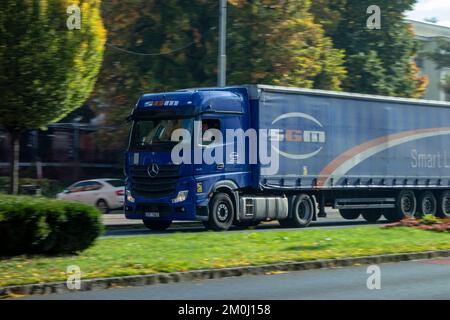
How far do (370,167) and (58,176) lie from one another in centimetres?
2029

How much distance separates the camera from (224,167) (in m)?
24.4

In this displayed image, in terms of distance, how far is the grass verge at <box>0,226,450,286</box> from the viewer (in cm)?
1364

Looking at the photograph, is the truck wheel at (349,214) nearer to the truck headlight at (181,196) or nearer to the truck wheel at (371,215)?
the truck wheel at (371,215)

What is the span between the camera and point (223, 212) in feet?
80.0

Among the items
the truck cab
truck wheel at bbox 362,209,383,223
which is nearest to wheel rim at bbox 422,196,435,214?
truck wheel at bbox 362,209,383,223

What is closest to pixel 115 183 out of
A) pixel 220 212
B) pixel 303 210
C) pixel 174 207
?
pixel 303 210

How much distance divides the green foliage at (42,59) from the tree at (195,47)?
43.4 feet

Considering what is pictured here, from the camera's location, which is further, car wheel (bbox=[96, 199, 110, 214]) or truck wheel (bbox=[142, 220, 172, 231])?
car wheel (bbox=[96, 199, 110, 214])

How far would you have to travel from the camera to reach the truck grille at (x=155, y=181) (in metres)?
23.6

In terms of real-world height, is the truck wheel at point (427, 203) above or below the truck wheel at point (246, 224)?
above

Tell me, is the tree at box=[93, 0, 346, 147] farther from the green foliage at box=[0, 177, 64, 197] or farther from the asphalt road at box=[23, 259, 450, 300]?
the asphalt road at box=[23, 259, 450, 300]

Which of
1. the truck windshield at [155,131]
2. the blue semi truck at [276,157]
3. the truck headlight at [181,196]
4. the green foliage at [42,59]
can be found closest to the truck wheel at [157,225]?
the blue semi truck at [276,157]

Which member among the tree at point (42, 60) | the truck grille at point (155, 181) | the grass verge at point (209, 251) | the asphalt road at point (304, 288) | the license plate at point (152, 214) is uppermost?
the tree at point (42, 60)
